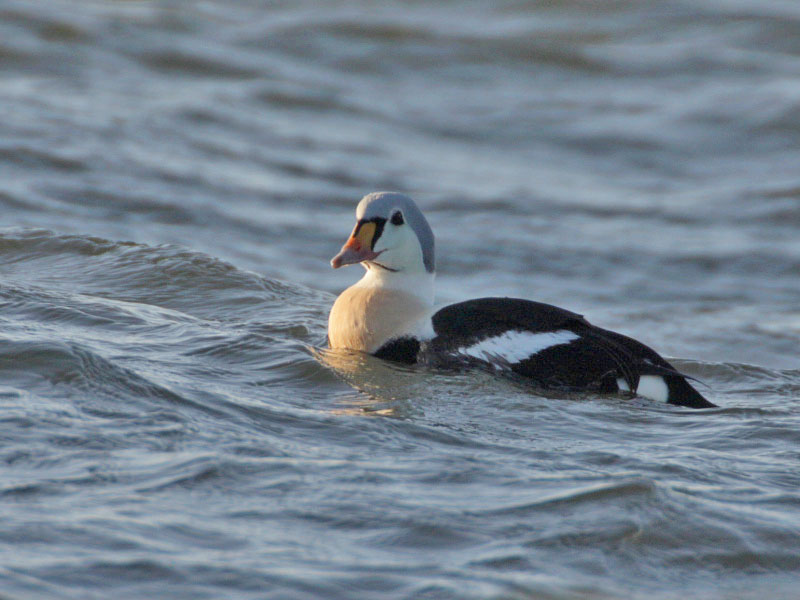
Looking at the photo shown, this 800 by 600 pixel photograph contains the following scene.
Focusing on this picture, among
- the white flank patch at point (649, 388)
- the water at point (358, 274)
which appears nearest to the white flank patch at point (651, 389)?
the white flank patch at point (649, 388)

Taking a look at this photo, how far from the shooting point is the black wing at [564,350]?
17.3 ft

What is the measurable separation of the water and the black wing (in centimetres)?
14

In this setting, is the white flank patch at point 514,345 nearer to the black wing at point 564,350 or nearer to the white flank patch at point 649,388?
the black wing at point 564,350

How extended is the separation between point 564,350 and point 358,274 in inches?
140

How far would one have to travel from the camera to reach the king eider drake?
5.27 meters

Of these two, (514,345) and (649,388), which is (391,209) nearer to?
(514,345)

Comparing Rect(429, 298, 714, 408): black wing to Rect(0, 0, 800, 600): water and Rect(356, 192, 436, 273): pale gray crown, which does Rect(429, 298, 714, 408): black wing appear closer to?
Rect(0, 0, 800, 600): water

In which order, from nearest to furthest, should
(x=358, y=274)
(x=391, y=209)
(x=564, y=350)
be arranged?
1. (x=564, y=350)
2. (x=391, y=209)
3. (x=358, y=274)

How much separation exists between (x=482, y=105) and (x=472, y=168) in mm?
1888

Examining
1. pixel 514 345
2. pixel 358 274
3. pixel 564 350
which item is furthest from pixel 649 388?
pixel 358 274

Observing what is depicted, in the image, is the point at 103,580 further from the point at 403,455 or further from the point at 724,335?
the point at 724,335

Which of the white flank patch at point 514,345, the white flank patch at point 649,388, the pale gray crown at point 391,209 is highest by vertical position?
the pale gray crown at point 391,209

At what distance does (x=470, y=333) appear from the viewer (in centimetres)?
536

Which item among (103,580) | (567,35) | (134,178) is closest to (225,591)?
(103,580)
